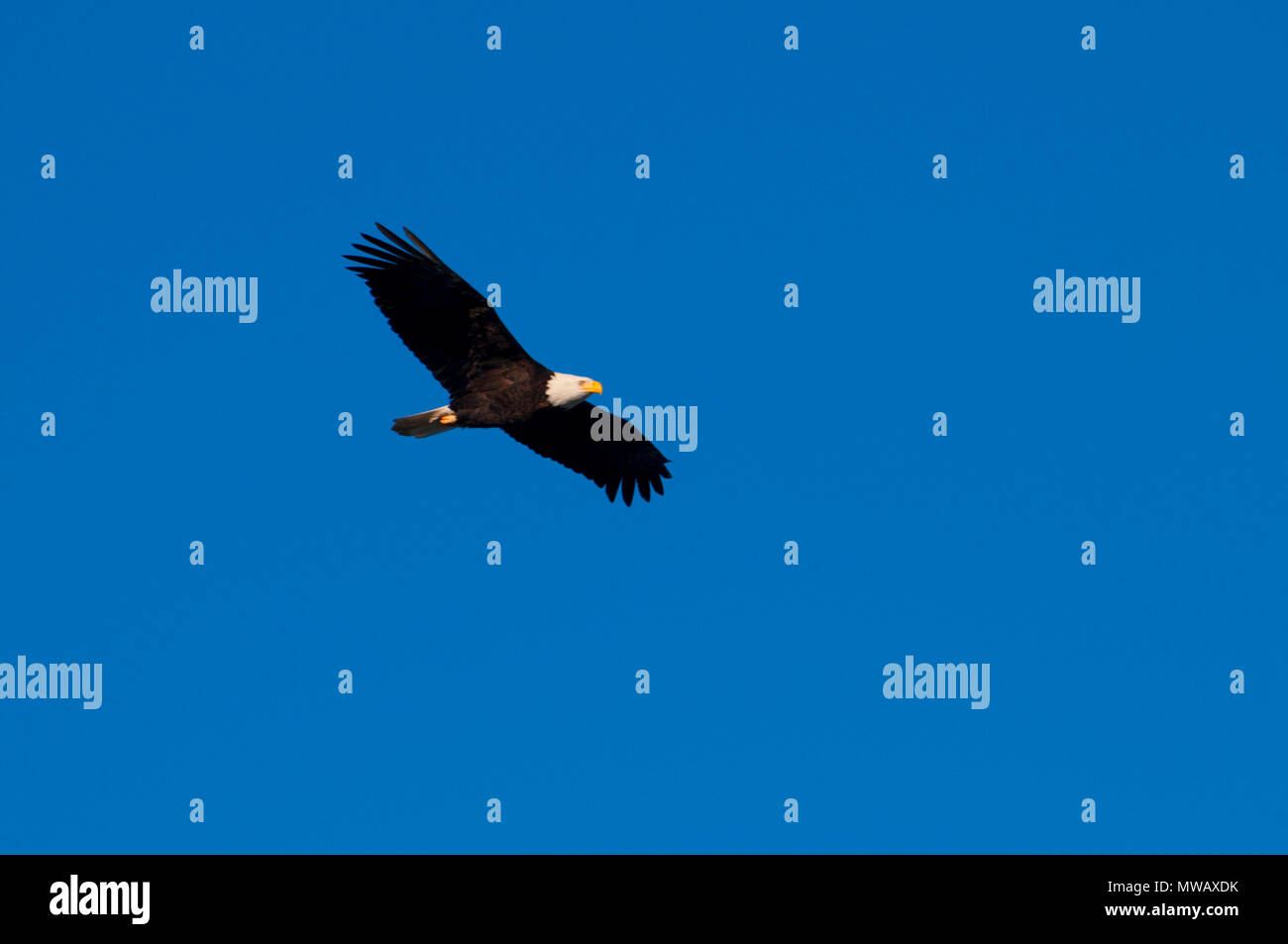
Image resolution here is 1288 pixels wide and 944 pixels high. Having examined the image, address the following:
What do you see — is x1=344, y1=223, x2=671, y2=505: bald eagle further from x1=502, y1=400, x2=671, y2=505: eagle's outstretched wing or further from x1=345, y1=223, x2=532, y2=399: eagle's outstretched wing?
x1=502, y1=400, x2=671, y2=505: eagle's outstretched wing

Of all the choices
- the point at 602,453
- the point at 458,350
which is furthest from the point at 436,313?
the point at 602,453

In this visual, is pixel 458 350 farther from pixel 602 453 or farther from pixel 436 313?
pixel 602 453

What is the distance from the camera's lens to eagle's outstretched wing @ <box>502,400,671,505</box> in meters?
23.6

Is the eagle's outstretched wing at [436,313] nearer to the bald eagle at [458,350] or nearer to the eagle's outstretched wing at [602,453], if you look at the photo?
the bald eagle at [458,350]

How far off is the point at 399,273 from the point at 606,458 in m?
4.55

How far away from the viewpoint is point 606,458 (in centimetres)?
2398

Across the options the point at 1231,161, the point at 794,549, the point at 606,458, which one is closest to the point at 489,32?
the point at 606,458

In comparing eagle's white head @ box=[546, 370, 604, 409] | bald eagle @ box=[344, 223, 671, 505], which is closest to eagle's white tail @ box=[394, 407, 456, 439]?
bald eagle @ box=[344, 223, 671, 505]

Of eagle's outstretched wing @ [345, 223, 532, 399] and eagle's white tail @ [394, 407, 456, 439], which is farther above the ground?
eagle's outstretched wing @ [345, 223, 532, 399]

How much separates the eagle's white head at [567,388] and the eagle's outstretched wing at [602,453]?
2303mm

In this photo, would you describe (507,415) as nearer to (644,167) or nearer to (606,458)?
(606,458)

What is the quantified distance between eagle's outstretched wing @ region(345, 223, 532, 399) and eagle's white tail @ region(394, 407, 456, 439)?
34 cm

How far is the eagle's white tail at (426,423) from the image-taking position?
826 inches

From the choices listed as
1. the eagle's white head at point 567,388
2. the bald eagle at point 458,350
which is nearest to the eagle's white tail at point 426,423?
the bald eagle at point 458,350
